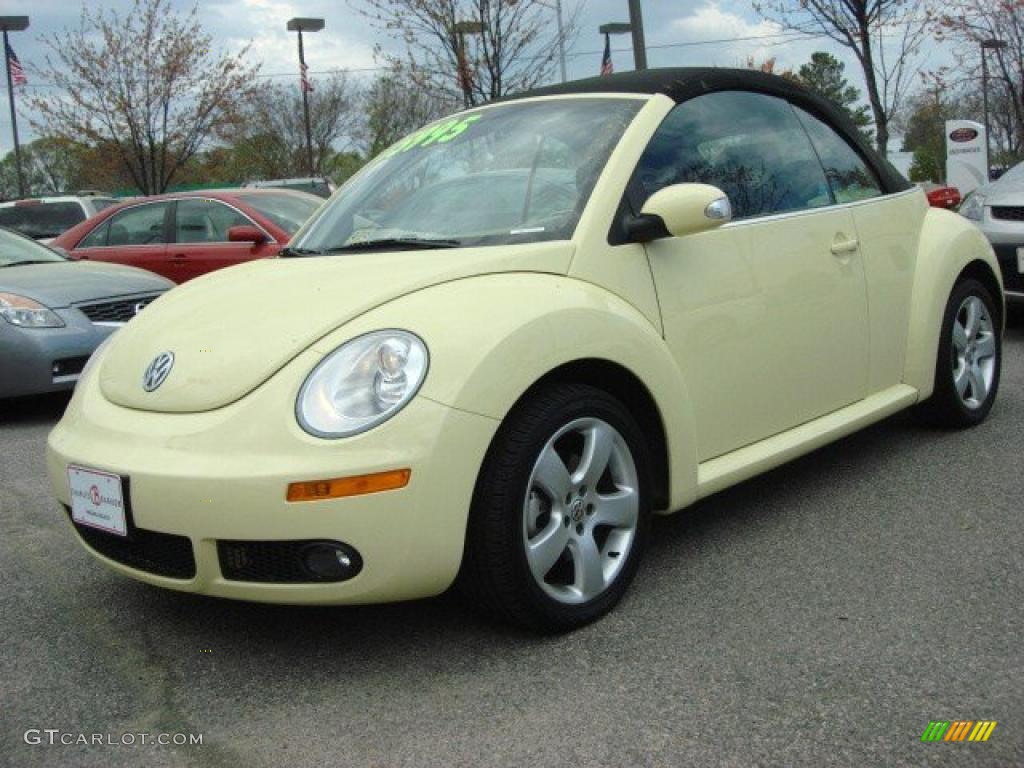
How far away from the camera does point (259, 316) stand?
9.16ft

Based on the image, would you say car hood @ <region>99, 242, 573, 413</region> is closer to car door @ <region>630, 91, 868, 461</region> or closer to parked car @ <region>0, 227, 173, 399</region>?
car door @ <region>630, 91, 868, 461</region>

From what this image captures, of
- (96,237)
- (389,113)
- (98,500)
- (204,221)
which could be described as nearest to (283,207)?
(204,221)

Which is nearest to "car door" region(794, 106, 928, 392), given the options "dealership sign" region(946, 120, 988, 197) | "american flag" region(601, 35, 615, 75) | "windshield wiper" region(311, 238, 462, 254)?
"windshield wiper" region(311, 238, 462, 254)

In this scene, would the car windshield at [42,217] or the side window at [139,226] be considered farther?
the car windshield at [42,217]

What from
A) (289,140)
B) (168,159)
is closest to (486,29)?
(168,159)

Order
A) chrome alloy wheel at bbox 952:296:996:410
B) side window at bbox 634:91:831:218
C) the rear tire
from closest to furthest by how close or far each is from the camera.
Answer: side window at bbox 634:91:831:218 → the rear tire → chrome alloy wheel at bbox 952:296:996:410

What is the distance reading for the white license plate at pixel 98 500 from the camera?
2.59 metres

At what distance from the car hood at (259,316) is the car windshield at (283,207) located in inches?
213

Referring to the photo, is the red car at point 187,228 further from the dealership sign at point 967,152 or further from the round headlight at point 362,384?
the dealership sign at point 967,152

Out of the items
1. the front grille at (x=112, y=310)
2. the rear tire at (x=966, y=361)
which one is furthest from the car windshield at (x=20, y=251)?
the rear tire at (x=966, y=361)

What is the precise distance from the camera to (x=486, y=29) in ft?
51.7

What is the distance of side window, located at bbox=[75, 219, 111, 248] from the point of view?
930 centimetres

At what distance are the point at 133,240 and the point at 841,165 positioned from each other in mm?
6851

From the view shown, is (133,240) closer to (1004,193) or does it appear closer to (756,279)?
(1004,193)
